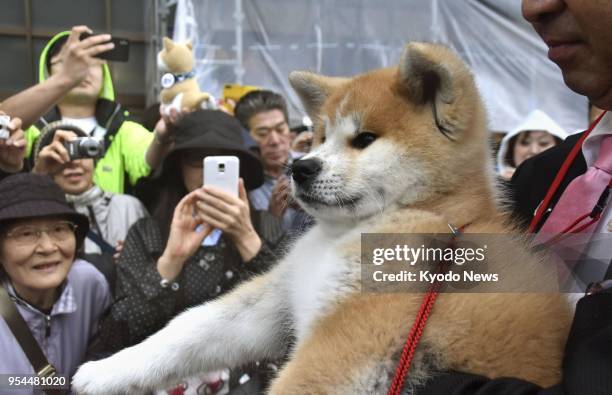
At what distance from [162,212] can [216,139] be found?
1.40ft

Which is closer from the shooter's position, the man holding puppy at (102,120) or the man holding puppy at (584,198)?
the man holding puppy at (584,198)

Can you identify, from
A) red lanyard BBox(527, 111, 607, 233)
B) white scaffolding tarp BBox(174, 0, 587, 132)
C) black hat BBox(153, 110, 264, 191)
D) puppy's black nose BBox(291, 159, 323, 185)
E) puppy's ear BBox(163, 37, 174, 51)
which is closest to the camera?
red lanyard BBox(527, 111, 607, 233)

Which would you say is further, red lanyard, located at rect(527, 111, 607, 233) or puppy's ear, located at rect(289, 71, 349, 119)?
puppy's ear, located at rect(289, 71, 349, 119)

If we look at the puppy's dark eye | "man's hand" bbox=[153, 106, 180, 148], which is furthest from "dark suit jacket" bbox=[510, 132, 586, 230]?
"man's hand" bbox=[153, 106, 180, 148]

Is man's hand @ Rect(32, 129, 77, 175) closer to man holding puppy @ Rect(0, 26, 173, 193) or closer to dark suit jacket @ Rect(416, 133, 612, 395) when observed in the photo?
man holding puppy @ Rect(0, 26, 173, 193)

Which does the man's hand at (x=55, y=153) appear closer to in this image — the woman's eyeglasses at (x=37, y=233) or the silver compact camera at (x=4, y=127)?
the silver compact camera at (x=4, y=127)

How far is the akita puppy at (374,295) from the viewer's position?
3.95ft

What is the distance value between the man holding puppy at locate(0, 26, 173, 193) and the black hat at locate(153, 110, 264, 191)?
21 centimetres

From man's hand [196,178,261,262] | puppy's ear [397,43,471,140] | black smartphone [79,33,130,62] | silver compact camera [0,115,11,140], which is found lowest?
man's hand [196,178,261,262]

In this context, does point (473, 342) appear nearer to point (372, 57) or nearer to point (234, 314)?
point (234, 314)

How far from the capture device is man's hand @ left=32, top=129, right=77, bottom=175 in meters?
2.89

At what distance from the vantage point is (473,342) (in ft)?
3.88

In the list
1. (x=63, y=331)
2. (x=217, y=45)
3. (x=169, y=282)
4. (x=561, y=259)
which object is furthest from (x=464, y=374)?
(x=217, y=45)

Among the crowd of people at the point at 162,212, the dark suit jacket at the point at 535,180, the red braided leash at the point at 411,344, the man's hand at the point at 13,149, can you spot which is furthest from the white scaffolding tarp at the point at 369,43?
the red braided leash at the point at 411,344
